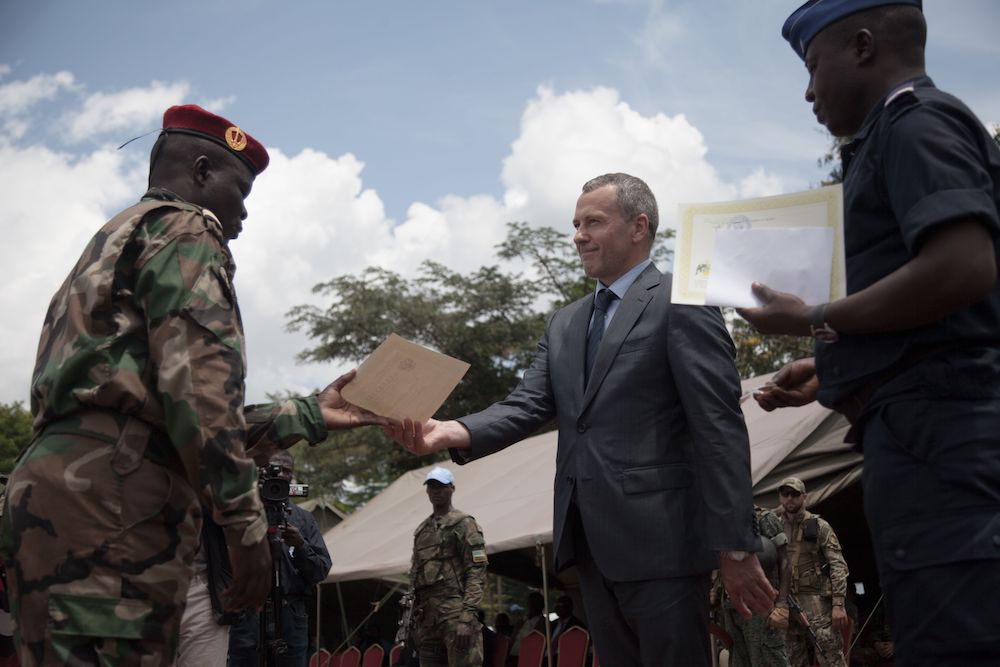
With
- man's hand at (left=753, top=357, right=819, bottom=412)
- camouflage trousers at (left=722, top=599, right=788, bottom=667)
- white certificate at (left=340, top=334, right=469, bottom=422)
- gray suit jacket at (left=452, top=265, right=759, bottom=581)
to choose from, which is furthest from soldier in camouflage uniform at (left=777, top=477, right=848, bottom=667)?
man's hand at (left=753, top=357, right=819, bottom=412)

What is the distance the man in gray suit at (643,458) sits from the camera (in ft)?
9.58

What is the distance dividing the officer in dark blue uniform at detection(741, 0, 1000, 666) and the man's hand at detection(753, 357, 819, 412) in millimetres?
344

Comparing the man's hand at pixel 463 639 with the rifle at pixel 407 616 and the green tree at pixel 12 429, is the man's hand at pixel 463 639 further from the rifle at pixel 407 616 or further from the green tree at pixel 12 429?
the green tree at pixel 12 429

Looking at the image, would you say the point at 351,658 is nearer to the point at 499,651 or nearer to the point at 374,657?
the point at 374,657

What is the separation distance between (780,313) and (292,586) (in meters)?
6.31

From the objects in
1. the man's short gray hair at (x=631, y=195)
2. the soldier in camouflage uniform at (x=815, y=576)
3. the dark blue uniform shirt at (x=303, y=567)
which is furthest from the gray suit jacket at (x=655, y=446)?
the soldier in camouflage uniform at (x=815, y=576)

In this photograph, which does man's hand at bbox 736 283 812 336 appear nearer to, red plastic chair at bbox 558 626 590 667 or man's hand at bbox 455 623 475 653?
man's hand at bbox 455 623 475 653

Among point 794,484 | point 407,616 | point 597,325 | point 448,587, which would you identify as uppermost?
point 597,325

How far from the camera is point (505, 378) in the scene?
28016 millimetres

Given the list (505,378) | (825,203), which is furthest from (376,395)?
(505,378)

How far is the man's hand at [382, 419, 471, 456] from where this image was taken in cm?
328

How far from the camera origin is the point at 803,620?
9.19m

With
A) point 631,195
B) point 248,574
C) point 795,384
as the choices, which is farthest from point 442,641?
point 795,384

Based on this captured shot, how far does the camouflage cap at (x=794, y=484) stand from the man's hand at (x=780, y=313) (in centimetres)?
706
